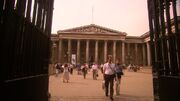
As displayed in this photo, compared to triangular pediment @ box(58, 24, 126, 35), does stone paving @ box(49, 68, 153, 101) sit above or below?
below

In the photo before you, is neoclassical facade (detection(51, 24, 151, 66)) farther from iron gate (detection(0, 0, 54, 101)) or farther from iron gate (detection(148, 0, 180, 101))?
iron gate (detection(0, 0, 54, 101))

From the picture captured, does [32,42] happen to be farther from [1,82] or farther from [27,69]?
[1,82]

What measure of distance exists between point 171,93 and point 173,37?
1190 mm

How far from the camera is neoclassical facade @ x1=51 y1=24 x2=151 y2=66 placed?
246 feet

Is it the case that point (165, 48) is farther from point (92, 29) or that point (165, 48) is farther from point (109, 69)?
point (92, 29)

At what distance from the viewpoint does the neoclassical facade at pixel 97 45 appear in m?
75.1

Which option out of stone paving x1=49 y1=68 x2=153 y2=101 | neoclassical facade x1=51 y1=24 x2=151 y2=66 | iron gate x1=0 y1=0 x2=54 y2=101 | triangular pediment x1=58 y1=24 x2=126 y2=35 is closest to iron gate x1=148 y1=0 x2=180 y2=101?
iron gate x1=0 y1=0 x2=54 y2=101

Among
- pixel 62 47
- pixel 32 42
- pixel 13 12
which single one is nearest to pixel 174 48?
pixel 32 42

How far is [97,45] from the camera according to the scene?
252 ft

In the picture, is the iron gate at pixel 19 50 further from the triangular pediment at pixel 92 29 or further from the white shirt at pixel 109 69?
the triangular pediment at pixel 92 29

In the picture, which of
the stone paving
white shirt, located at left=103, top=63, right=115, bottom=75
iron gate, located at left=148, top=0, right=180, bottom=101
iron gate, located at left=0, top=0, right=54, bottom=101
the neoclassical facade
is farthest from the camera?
the neoclassical facade

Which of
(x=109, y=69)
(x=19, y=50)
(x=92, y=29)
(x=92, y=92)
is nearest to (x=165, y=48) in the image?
(x=19, y=50)

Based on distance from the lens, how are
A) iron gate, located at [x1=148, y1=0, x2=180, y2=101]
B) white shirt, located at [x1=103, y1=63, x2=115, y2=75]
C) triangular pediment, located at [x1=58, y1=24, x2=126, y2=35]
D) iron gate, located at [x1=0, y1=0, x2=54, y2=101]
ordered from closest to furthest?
iron gate, located at [x1=0, y1=0, x2=54, y2=101]
iron gate, located at [x1=148, y1=0, x2=180, y2=101]
white shirt, located at [x1=103, y1=63, x2=115, y2=75]
triangular pediment, located at [x1=58, y1=24, x2=126, y2=35]

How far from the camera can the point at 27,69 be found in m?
3.64
